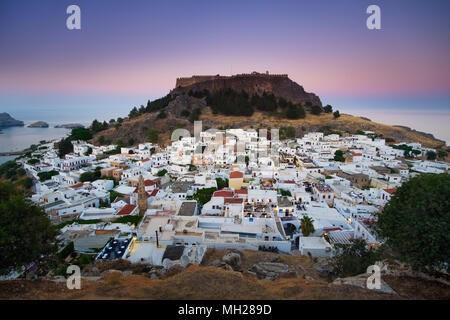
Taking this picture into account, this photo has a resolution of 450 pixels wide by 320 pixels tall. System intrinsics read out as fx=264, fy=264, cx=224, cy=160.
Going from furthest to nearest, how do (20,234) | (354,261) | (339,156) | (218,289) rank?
(339,156), (354,261), (20,234), (218,289)

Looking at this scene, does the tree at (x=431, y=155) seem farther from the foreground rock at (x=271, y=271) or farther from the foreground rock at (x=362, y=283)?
the foreground rock at (x=362, y=283)

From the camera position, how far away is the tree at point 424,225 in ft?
23.9

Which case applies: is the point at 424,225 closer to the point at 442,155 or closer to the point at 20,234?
the point at 20,234

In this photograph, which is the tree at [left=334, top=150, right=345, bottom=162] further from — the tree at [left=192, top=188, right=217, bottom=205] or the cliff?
the cliff

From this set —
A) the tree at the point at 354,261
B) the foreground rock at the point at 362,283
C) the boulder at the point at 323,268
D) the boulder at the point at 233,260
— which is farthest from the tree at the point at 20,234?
the tree at the point at 354,261

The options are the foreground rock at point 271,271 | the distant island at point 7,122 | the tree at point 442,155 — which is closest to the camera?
the foreground rock at point 271,271

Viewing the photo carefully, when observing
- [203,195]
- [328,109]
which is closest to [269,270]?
[203,195]

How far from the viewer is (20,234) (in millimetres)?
7848

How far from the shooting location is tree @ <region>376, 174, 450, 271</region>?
7.30 meters

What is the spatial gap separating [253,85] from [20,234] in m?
64.8

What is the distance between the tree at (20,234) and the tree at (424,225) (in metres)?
11.1

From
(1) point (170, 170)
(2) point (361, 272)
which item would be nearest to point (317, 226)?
(2) point (361, 272)

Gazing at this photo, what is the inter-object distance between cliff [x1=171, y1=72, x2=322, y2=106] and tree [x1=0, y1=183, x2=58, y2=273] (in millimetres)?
61504
